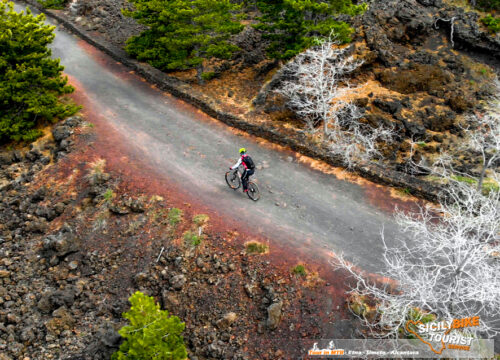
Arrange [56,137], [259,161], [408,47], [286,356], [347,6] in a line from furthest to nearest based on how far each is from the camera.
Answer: [408,47] < [347,6] < [56,137] < [259,161] < [286,356]

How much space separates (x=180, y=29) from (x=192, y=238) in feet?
47.5

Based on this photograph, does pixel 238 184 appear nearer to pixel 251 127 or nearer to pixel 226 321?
pixel 251 127

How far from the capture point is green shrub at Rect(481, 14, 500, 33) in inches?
1080

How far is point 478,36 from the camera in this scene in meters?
27.2

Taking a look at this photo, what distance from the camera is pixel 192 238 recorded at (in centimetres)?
1330

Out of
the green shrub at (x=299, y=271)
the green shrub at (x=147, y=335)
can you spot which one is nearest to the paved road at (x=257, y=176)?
the green shrub at (x=299, y=271)

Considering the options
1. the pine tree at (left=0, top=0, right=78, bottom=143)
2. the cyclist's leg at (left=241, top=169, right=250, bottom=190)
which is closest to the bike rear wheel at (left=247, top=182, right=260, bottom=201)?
the cyclist's leg at (left=241, top=169, right=250, bottom=190)

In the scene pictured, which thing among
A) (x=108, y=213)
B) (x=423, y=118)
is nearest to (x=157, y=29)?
(x=108, y=213)

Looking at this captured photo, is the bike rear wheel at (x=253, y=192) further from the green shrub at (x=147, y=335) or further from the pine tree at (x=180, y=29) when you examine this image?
the pine tree at (x=180, y=29)

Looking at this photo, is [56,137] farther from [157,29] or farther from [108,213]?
[157,29]

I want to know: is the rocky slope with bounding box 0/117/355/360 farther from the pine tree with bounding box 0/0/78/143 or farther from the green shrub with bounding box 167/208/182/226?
the pine tree with bounding box 0/0/78/143

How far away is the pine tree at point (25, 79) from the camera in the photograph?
1775cm

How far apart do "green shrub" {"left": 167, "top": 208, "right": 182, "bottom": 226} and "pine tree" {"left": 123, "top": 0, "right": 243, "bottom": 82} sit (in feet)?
41.5

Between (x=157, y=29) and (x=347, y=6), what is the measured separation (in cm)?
1193
